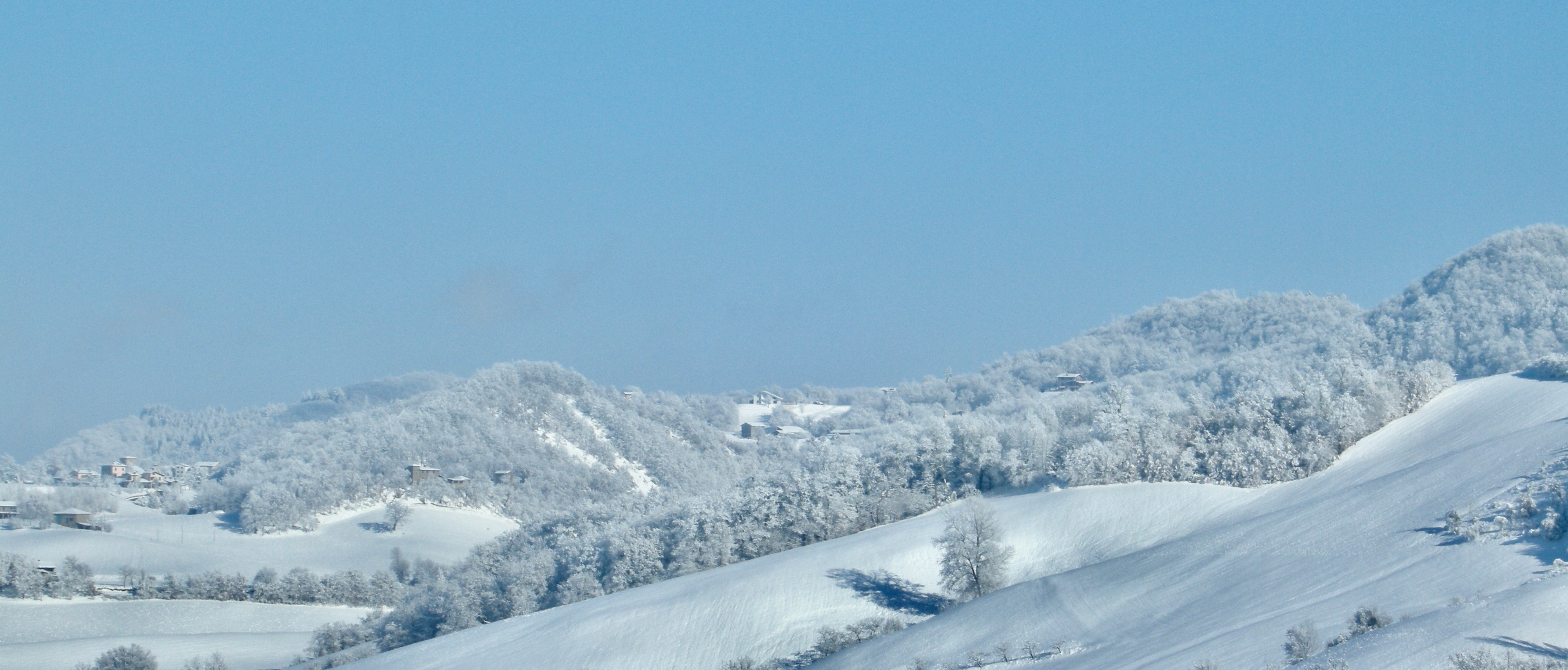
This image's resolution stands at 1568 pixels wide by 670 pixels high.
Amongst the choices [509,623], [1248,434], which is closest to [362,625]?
[509,623]

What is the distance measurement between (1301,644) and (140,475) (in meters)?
136

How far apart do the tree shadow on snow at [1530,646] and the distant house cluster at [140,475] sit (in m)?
115

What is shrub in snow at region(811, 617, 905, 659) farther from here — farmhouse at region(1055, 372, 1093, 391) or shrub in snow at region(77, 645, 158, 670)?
farmhouse at region(1055, 372, 1093, 391)

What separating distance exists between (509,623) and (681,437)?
8682 cm

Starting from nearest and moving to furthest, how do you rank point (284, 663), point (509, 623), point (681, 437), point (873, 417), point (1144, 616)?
point (1144, 616) < point (509, 623) < point (284, 663) < point (681, 437) < point (873, 417)

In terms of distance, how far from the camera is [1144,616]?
103 feet

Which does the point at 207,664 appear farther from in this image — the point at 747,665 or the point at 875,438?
the point at 875,438

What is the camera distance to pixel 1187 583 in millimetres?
33312

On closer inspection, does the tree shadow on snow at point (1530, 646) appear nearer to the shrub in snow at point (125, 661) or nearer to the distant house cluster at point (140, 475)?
the shrub in snow at point (125, 661)

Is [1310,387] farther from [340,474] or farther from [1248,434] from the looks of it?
[340,474]

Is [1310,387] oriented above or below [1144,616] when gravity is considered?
above

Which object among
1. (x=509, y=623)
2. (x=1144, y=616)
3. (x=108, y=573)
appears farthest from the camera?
(x=108, y=573)

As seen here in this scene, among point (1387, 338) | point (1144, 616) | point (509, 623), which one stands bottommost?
point (1144, 616)

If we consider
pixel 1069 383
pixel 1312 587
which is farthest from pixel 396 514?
pixel 1069 383
